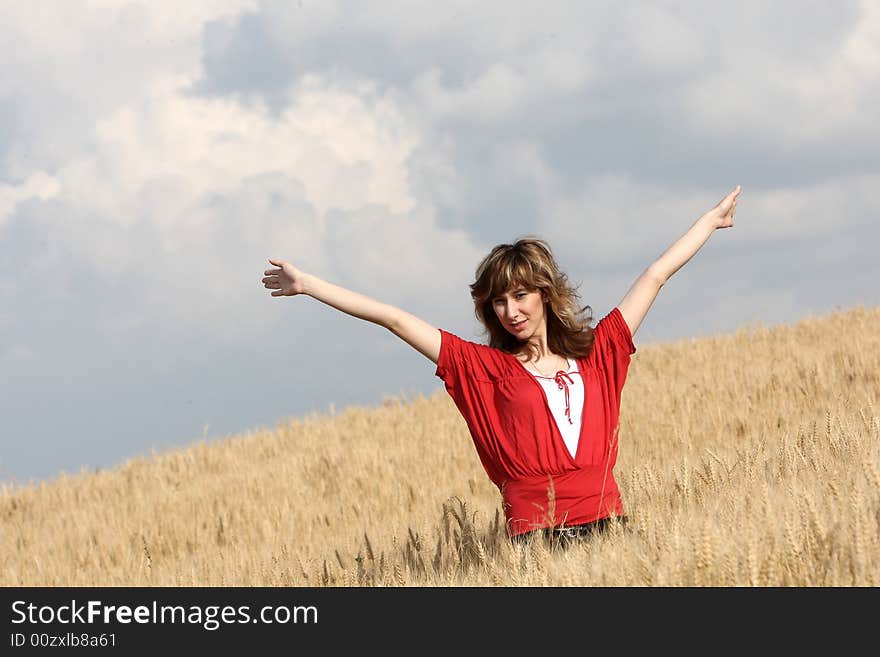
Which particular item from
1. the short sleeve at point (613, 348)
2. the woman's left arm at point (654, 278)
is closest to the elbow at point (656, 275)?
the woman's left arm at point (654, 278)

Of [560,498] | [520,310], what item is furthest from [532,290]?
[560,498]

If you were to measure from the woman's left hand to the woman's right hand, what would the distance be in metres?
2.22

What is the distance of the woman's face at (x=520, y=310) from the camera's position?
13.4ft

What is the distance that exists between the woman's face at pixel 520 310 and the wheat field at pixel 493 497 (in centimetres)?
83

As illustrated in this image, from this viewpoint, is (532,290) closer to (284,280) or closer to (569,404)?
(569,404)

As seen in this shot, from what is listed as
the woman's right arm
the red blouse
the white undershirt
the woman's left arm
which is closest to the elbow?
the woman's left arm

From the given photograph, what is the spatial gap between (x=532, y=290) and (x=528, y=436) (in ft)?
2.12

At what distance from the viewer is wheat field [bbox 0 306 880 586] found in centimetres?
293

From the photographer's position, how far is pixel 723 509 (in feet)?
12.2

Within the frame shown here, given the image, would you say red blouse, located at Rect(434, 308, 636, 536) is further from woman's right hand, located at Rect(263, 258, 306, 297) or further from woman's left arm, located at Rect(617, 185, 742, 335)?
woman's right hand, located at Rect(263, 258, 306, 297)

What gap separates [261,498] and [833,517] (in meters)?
7.07
